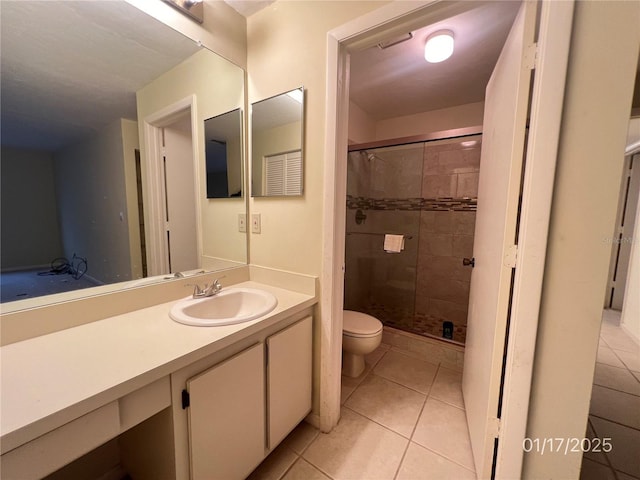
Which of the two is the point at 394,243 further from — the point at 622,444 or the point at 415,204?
the point at 622,444

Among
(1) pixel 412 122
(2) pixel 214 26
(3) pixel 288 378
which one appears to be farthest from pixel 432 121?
(3) pixel 288 378

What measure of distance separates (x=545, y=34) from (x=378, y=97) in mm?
1876

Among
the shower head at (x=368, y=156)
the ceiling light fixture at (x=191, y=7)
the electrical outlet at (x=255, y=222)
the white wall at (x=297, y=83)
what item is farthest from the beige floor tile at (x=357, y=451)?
the shower head at (x=368, y=156)

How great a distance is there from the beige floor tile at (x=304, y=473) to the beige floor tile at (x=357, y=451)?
21mm

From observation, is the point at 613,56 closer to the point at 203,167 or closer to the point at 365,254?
the point at 203,167

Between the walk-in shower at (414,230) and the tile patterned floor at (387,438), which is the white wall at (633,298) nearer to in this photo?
the walk-in shower at (414,230)

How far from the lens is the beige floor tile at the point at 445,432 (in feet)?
4.15

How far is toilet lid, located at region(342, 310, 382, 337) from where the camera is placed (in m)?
1.73

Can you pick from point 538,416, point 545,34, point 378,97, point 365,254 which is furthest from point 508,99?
point 365,254

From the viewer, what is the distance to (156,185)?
126 cm

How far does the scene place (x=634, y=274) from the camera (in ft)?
7.15

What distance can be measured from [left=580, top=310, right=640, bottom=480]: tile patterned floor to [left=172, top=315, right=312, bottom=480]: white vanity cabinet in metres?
1.38

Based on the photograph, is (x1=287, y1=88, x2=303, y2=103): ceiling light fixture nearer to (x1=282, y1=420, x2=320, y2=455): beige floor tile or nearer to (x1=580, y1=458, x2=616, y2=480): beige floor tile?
(x1=282, y1=420, x2=320, y2=455): beige floor tile
